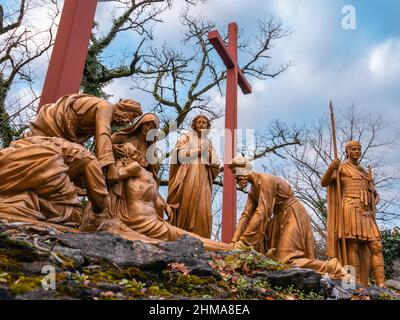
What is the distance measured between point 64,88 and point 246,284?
4.34m

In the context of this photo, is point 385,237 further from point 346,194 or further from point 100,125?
point 100,125

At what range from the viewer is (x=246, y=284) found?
13.1 feet

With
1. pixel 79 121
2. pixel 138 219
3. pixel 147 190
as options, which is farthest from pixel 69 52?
pixel 138 219

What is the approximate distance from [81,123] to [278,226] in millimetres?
3171

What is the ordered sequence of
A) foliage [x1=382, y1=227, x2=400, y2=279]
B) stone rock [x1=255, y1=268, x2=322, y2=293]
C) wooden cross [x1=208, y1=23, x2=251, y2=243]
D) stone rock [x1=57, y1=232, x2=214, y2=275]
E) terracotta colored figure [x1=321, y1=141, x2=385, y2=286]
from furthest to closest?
foliage [x1=382, y1=227, x2=400, y2=279], wooden cross [x1=208, y1=23, x2=251, y2=243], terracotta colored figure [x1=321, y1=141, x2=385, y2=286], stone rock [x1=255, y1=268, x2=322, y2=293], stone rock [x1=57, y1=232, x2=214, y2=275]

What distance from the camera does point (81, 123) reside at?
5.86 metres

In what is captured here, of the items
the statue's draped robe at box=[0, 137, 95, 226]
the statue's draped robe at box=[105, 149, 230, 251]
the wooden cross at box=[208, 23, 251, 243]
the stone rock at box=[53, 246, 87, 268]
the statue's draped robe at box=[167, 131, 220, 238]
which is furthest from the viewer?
Answer: the wooden cross at box=[208, 23, 251, 243]

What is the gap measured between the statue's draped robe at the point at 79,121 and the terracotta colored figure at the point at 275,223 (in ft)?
6.99

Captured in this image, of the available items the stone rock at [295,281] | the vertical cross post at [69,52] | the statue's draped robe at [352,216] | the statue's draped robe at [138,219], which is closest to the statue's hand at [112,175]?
the statue's draped robe at [138,219]

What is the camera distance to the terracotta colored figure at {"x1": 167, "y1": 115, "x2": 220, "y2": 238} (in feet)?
23.1

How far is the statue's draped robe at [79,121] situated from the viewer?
5668mm

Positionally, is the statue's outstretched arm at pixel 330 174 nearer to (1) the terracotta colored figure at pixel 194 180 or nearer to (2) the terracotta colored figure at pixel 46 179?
(1) the terracotta colored figure at pixel 194 180

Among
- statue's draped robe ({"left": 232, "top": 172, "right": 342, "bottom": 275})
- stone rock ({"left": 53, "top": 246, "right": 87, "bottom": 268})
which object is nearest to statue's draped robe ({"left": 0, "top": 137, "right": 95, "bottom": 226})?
stone rock ({"left": 53, "top": 246, "right": 87, "bottom": 268})

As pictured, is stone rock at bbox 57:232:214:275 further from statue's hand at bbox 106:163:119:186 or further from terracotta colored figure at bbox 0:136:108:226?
statue's hand at bbox 106:163:119:186
